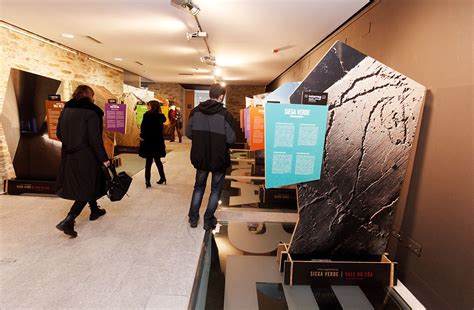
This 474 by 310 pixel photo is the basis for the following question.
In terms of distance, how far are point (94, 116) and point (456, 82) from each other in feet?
9.62

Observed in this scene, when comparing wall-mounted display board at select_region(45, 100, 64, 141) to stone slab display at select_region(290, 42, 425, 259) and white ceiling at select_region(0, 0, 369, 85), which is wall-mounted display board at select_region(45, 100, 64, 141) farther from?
stone slab display at select_region(290, 42, 425, 259)

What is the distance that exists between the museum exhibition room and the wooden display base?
1 centimetres

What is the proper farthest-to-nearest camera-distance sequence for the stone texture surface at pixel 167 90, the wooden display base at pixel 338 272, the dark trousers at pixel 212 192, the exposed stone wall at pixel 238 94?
the exposed stone wall at pixel 238 94, the stone texture surface at pixel 167 90, the dark trousers at pixel 212 192, the wooden display base at pixel 338 272

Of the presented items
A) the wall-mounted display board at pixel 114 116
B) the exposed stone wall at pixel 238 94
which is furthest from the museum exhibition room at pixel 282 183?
the exposed stone wall at pixel 238 94

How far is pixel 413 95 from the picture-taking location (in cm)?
200

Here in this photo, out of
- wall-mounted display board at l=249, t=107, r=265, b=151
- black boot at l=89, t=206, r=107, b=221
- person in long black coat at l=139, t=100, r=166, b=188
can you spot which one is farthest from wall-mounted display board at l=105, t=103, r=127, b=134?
wall-mounted display board at l=249, t=107, r=265, b=151

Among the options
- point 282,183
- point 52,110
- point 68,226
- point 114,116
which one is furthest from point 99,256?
point 114,116

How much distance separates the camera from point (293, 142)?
6.44 feet

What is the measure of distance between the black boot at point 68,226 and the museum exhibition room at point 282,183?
0.4 inches

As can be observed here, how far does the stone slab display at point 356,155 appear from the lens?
1.91 meters

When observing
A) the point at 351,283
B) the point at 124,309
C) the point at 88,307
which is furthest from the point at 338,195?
the point at 88,307

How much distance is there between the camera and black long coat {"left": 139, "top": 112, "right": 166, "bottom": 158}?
4508mm

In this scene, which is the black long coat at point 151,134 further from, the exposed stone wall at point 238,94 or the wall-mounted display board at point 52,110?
the exposed stone wall at point 238,94

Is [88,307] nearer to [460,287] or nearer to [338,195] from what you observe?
[338,195]
